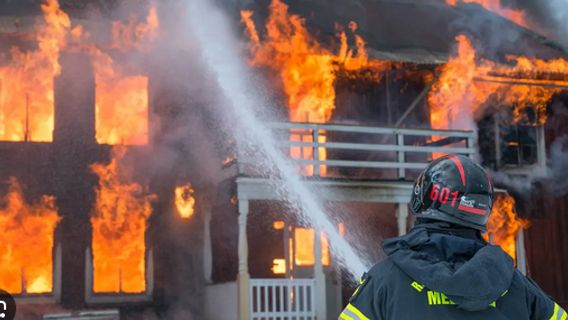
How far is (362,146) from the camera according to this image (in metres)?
15.3

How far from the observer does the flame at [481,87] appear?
53.8 ft

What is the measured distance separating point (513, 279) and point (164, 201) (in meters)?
13.2

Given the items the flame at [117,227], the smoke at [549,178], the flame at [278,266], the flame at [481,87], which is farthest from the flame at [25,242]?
the smoke at [549,178]

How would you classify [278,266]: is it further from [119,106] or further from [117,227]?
[119,106]

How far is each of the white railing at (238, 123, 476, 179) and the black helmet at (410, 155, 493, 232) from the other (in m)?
11.2

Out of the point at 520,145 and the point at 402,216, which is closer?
the point at 402,216

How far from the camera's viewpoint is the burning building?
1495 cm

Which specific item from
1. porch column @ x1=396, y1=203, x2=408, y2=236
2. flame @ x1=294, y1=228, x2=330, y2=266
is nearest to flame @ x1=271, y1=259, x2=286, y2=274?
flame @ x1=294, y1=228, x2=330, y2=266

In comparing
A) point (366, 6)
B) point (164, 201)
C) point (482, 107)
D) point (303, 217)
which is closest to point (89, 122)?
point (164, 201)

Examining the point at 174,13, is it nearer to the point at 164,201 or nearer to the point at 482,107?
the point at 164,201

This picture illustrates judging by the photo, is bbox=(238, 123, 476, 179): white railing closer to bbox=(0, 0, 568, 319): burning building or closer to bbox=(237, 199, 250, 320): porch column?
bbox=(0, 0, 568, 319): burning building

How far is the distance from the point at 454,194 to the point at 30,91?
1351 cm

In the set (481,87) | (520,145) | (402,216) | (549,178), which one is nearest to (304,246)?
(402,216)
